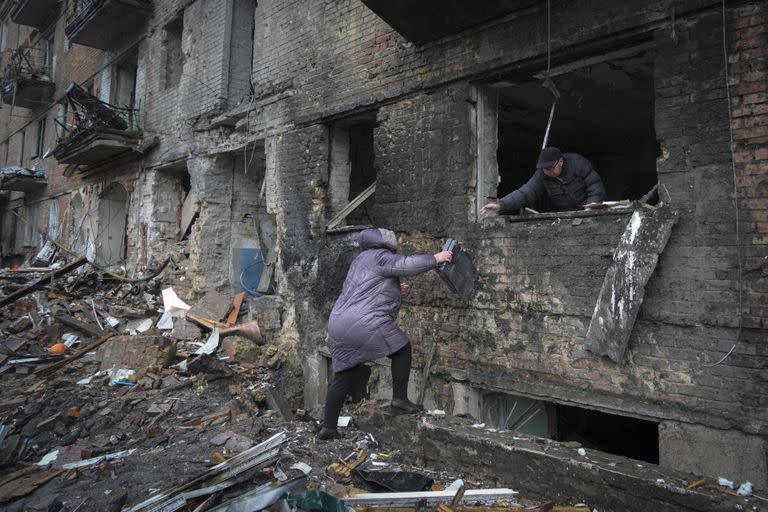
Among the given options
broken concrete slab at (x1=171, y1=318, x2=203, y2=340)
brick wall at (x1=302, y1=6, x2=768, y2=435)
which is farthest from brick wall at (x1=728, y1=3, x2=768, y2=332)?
broken concrete slab at (x1=171, y1=318, x2=203, y2=340)

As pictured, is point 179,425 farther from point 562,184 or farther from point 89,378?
point 562,184

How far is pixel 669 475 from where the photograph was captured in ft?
9.27

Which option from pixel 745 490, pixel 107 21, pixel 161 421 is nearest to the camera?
pixel 745 490

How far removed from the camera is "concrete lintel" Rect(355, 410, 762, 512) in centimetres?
266

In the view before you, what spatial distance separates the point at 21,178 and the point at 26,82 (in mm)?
3064

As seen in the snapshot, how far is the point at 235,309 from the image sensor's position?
767cm

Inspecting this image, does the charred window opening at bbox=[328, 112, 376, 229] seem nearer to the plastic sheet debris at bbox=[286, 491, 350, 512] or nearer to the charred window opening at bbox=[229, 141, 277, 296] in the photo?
the charred window opening at bbox=[229, 141, 277, 296]

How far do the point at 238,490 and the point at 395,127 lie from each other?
3712mm

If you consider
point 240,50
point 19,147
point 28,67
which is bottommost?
point 240,50

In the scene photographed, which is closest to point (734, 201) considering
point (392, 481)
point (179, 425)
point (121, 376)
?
point (392, 481)

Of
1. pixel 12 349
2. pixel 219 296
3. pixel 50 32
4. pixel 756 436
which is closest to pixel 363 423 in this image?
pixel 756 436

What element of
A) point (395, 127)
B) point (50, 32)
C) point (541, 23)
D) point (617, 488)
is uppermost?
point (50, 32)

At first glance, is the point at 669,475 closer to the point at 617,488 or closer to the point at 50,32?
A: the point at 617,488

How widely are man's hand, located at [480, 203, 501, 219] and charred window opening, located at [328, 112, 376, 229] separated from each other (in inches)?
69.0
